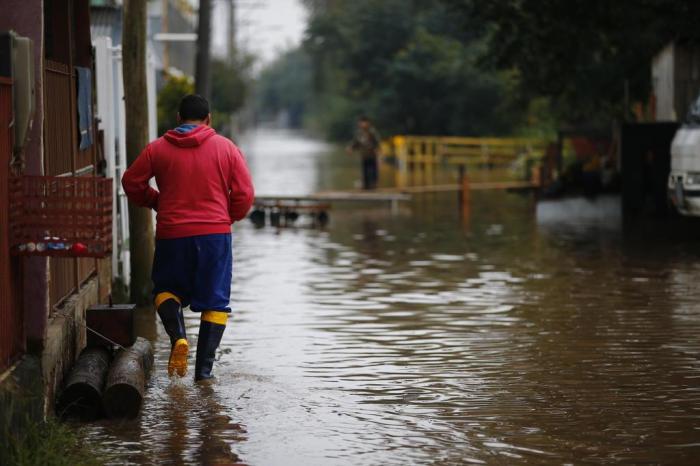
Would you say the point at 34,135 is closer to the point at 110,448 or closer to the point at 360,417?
the point at 110,448

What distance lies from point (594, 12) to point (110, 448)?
18580 mm

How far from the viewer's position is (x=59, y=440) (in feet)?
24.8

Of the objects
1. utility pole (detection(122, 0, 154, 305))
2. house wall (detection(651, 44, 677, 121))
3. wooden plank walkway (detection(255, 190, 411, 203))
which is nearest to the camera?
utility pole (detection(122, 0, 154, 305))

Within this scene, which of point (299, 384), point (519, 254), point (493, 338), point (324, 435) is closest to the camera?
point (324, 435)

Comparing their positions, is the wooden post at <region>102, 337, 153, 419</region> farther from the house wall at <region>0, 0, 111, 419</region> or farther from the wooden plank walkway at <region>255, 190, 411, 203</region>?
the wooden plank walkway at <region>255, 190, 411, 203</region>

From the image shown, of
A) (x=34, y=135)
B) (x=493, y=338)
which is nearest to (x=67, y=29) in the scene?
(x=34, y=135)

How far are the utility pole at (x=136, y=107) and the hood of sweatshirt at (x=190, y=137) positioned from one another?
13.5 feet

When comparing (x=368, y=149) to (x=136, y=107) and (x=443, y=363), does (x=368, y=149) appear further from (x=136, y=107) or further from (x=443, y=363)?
(x=443, y=363)

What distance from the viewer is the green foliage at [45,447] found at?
6996 millimetres

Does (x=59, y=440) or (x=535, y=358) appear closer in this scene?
(x=59, y=440)

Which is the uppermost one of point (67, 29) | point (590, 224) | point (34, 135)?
point (67, 29)

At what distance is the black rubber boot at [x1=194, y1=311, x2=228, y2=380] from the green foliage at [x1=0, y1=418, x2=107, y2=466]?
1.70 metres

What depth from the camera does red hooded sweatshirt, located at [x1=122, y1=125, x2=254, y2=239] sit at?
9555 millimetres

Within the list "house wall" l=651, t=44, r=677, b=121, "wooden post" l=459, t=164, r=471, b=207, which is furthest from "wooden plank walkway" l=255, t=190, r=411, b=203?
"house wall" l=651, t=44, r=677, b=121
